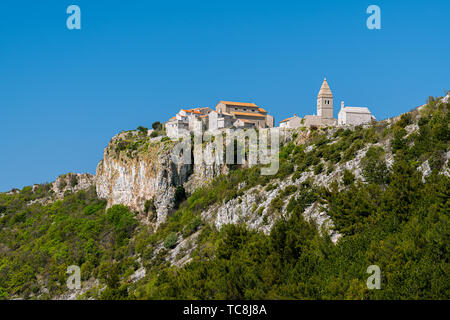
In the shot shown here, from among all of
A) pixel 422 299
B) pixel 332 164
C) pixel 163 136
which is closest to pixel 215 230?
pixel 332 164

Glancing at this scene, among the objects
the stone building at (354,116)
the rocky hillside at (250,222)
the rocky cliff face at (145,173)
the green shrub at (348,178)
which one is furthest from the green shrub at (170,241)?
the stone building at (354,116)

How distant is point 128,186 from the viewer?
74.2m

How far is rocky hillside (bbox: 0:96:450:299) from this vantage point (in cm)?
2942

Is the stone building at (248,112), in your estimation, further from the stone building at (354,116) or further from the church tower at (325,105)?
the stone building at (354,116)

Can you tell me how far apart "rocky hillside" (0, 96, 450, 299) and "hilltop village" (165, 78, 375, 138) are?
11.7 feet

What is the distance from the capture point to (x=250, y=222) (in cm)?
4991

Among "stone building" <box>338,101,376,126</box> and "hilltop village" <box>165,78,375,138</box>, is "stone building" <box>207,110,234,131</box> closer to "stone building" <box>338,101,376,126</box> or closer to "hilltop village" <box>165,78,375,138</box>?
"hilltop village" <box>165,78,375,138</box>

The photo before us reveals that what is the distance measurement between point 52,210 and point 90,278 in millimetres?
25102

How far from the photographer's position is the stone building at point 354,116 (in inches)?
2623

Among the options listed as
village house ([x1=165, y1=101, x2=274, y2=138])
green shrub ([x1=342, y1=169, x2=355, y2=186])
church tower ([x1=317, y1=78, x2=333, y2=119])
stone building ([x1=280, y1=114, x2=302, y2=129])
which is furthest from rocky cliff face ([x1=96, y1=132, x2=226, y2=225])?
green shrub ([x1=342, y1=169, x2=355, y2=186])

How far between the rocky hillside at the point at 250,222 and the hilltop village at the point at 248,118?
3.57 metres

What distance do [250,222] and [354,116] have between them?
24.0 metres

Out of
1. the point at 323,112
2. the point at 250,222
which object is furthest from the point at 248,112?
the point at 250,222
